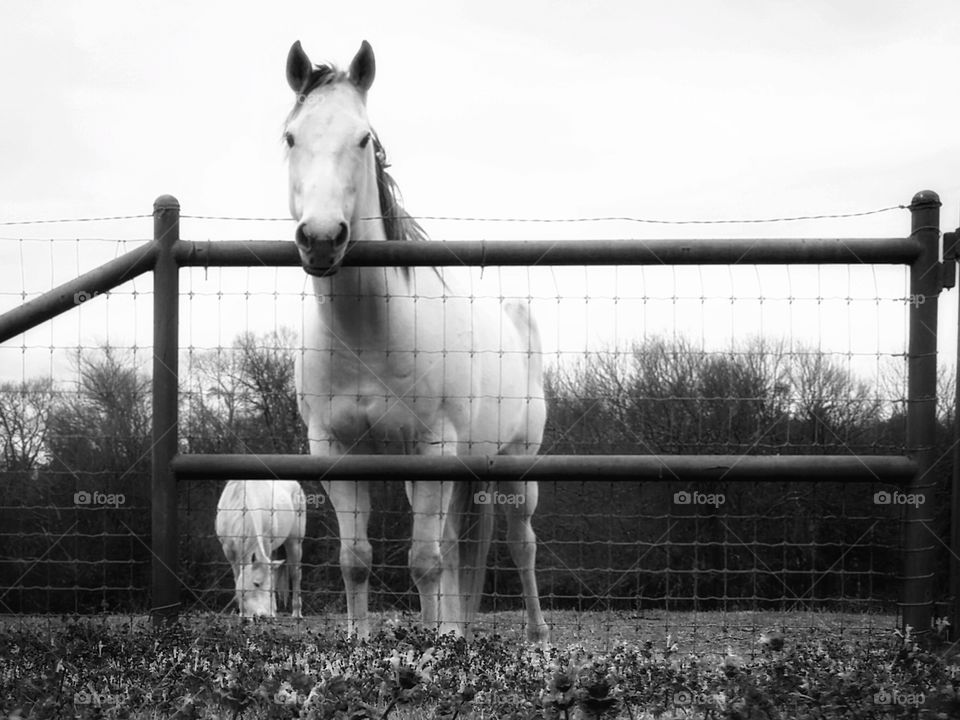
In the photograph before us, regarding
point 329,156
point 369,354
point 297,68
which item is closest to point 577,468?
point 369,354

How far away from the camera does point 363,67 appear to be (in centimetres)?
493

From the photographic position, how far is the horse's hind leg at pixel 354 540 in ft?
16.2

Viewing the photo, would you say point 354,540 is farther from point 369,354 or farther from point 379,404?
point 369,354

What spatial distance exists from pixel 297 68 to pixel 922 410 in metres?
3.20

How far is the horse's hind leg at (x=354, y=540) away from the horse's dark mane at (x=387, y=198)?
1239 millimetres

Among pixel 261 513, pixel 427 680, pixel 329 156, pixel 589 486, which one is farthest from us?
pixel 589 486

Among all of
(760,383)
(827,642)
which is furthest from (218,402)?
(827,642)

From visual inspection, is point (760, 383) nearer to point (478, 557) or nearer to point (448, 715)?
point (478, 557)

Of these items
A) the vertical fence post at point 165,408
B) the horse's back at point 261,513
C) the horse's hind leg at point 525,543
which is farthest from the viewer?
the horse's back at point 261,513

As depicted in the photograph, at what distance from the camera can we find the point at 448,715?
314 cm

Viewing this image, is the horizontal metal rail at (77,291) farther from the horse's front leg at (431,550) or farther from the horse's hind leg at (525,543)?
the horse's hind leg at (525,543)

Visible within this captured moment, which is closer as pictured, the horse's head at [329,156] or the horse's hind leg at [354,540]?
the horse's head at [329,156]

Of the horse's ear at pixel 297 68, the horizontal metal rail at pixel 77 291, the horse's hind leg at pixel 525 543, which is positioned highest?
the horse's ear at pixel 297 68

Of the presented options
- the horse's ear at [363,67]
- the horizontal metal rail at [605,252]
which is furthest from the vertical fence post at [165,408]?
the horse's ear at [363,67]
